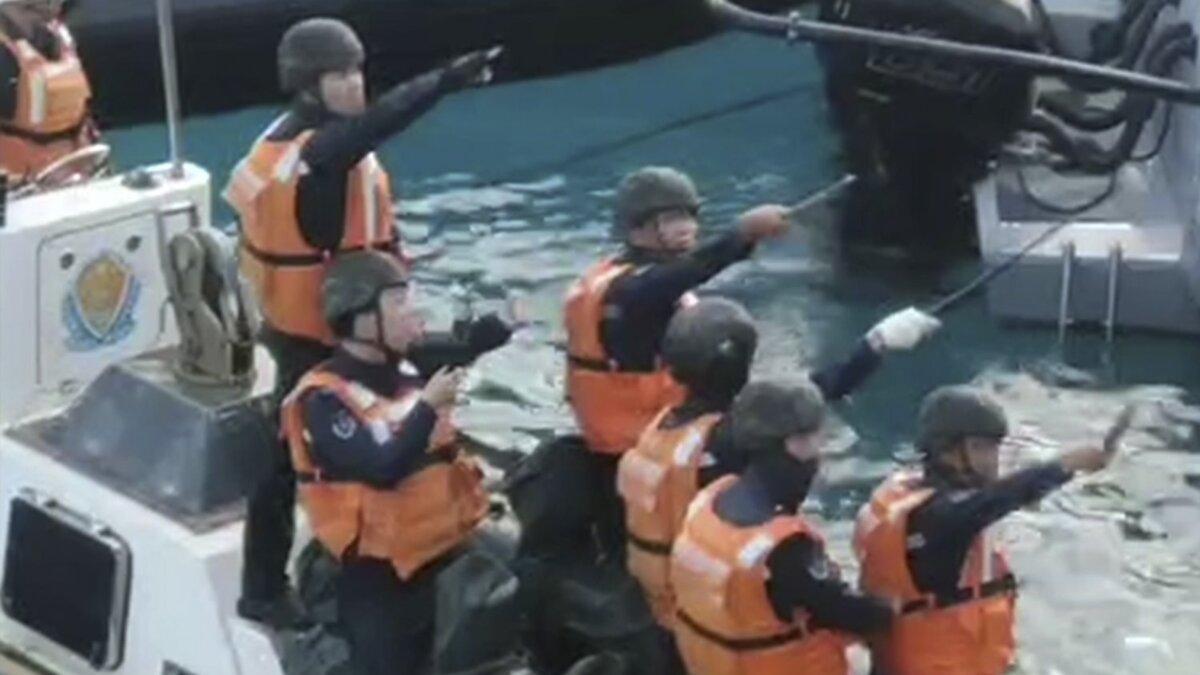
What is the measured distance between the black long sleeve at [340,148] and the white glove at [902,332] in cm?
113

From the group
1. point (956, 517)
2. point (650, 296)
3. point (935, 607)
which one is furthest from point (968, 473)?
point (650, 296)

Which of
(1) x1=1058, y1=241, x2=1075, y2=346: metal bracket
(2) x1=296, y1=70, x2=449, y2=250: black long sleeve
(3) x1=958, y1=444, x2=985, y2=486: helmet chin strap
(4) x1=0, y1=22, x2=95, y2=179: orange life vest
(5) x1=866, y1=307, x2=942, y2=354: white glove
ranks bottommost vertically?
(1) x1=1058, y1=241, x2=1075, y2=346: metal bracket

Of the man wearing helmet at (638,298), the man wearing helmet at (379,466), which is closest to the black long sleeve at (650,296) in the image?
the man wearing helmet at (638,298)

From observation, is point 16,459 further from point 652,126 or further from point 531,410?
point 652,126

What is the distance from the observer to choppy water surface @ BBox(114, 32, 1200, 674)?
8.40m

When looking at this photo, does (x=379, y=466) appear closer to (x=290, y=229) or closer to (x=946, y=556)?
(x=290, y=229)

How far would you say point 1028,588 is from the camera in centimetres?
827

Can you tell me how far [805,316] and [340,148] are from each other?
455 centimetres

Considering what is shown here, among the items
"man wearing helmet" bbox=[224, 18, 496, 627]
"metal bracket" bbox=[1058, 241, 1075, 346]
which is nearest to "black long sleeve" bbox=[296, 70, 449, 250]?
"man wearing helmet" bbox=[224, 18, 496, 627]

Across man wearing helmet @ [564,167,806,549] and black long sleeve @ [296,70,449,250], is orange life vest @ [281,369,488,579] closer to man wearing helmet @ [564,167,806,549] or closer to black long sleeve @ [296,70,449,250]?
man wearing helmet @ [564,167,806,549]

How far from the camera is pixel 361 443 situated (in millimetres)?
5383

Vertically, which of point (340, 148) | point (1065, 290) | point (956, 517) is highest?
point (340, 148)

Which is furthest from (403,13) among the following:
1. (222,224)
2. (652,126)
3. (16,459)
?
(16,459)

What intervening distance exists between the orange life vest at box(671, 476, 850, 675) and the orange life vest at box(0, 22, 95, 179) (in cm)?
413
